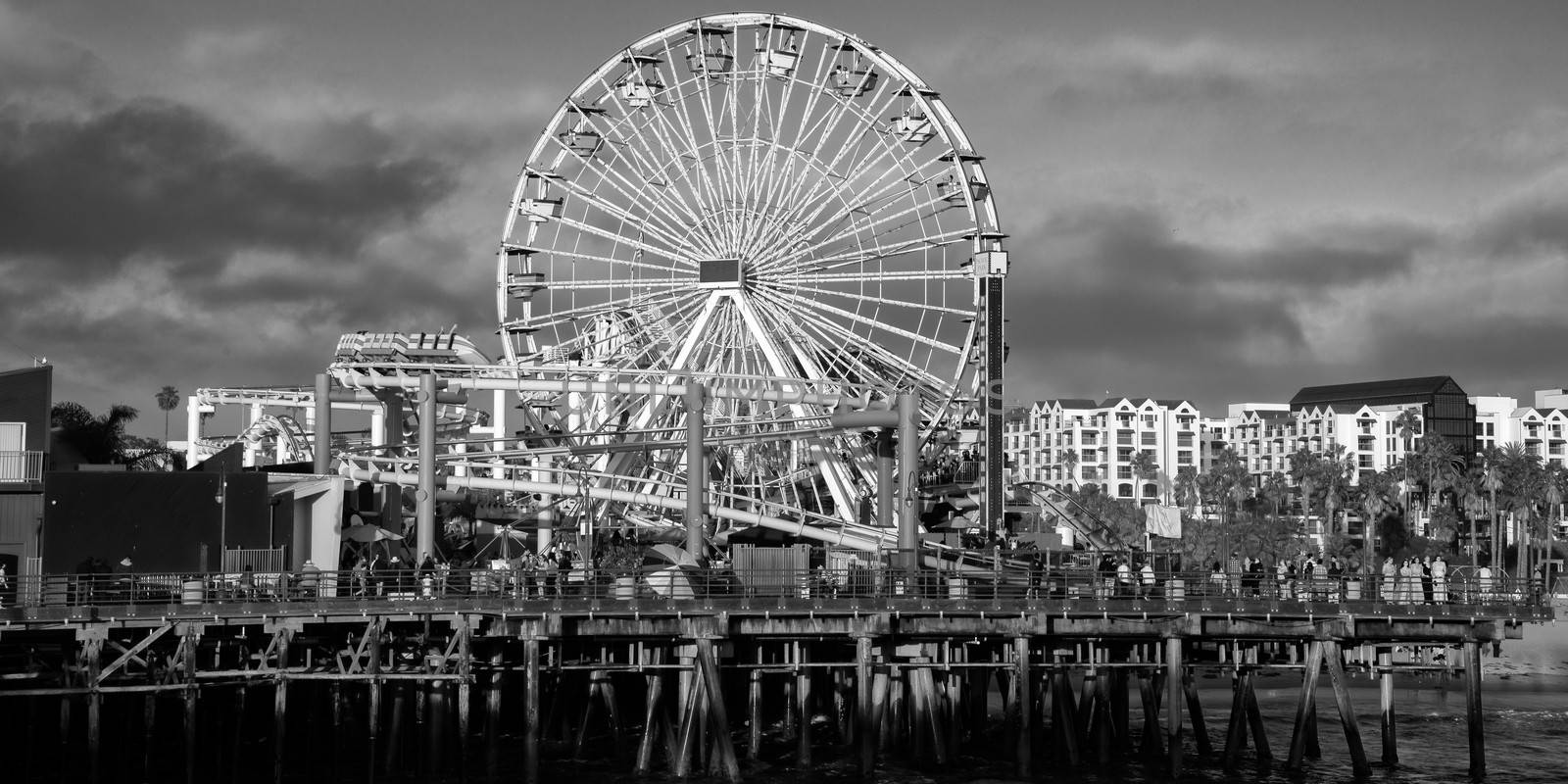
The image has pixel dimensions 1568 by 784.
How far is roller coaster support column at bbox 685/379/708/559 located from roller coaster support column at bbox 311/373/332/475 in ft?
37.1

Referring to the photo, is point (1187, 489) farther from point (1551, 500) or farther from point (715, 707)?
point (715, 707)

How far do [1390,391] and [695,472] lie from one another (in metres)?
148

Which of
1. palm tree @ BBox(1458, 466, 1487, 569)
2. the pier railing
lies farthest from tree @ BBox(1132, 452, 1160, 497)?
the pier railing

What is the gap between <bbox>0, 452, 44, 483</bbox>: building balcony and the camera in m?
49.8

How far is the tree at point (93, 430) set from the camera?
3361 inches

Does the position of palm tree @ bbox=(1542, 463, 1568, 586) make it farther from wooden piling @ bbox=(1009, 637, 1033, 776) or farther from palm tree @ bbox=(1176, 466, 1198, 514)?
wooden piling @ bbox=(1009, 637, 1033, 776)

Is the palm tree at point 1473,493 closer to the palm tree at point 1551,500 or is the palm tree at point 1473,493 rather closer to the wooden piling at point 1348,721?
the palm tree at point 1551,500

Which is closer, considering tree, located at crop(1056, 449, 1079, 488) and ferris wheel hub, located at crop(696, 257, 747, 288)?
ferris wheel hub, located at crop(696, 257, 747, 288)

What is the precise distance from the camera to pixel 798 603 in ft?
144

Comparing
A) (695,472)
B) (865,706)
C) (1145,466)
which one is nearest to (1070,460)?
(1145,466)

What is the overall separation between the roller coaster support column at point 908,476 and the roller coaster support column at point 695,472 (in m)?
5.94

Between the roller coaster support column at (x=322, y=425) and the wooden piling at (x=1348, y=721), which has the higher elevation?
the roller coaster support column at (x=322, y=425)

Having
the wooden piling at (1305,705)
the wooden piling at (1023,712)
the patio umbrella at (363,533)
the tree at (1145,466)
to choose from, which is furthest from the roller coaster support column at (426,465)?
the tree at (1145,466)

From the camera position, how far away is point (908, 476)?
2106 inches
